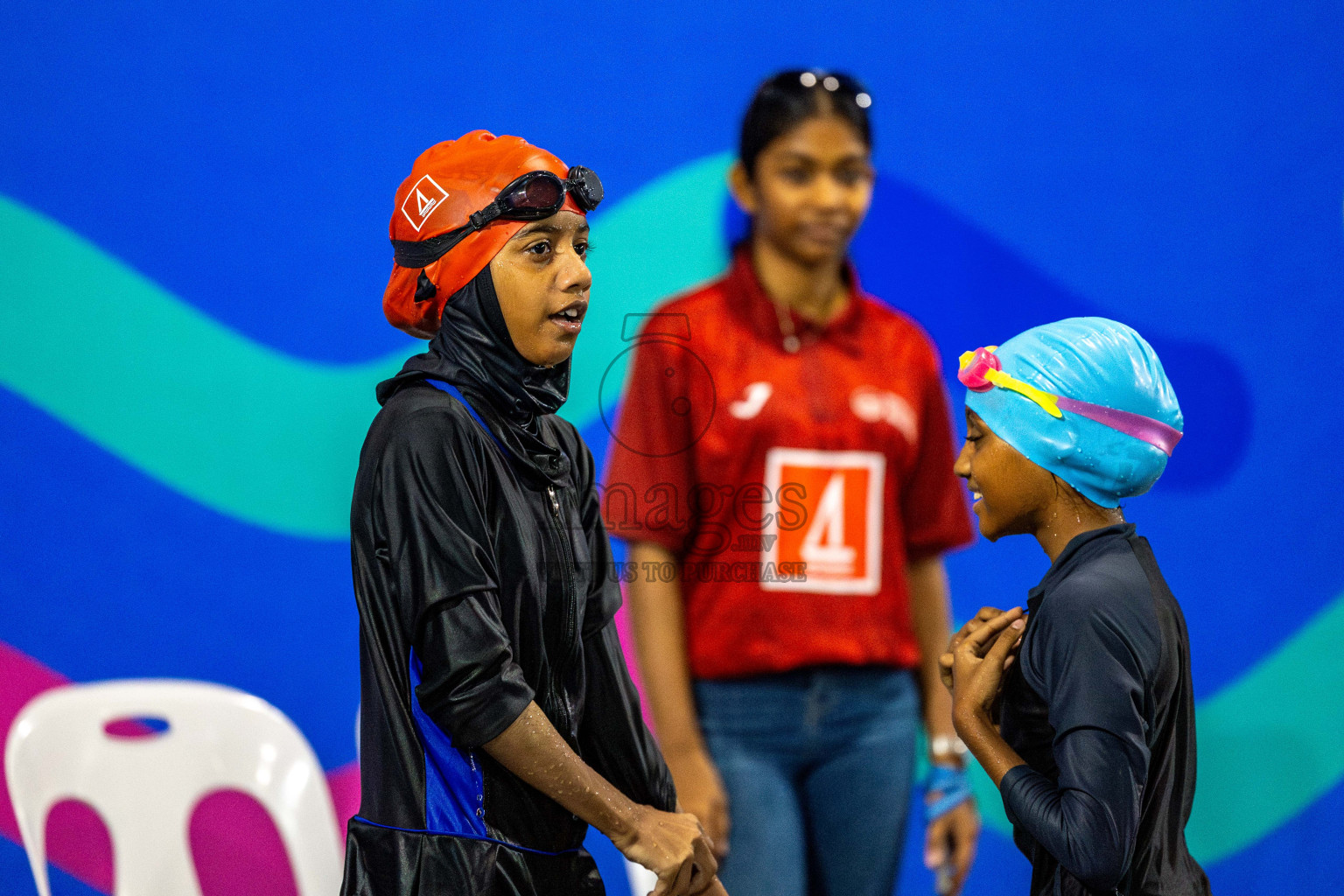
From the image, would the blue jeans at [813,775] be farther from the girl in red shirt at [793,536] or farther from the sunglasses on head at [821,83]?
the sunglasses on head at [821,83]

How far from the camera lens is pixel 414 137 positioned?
9.30ft

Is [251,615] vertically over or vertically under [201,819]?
over

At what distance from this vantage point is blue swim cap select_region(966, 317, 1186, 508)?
65.7 inches

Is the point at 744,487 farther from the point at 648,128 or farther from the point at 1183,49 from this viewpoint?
the point at 1183,49

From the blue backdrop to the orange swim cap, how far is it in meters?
1.18

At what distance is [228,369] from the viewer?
2.81 metres

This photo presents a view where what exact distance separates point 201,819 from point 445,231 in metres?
1.85

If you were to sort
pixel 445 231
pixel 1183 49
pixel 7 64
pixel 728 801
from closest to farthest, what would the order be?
pixel 445 231
pixel 728 801
pixel 7 64
pixel 1183 49

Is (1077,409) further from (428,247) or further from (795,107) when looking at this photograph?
(795,107)

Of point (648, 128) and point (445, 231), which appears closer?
point (445, 231)

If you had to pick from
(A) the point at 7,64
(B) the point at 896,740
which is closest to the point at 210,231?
(A) the point at 7,64

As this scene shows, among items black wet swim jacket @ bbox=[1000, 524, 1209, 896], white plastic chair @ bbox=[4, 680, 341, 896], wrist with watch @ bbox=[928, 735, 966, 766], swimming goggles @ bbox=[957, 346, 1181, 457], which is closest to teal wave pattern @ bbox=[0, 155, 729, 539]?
white plastic chair @ bbox=[4, 680, 341, 896]

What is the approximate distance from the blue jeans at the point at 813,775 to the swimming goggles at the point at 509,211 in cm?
125

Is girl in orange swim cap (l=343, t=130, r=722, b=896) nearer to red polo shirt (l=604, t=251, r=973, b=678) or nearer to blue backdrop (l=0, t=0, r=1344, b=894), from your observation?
red polo shirt (l=604, t=251, r=973, b=678)
